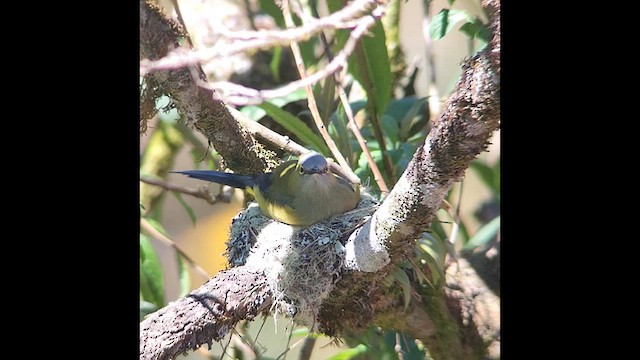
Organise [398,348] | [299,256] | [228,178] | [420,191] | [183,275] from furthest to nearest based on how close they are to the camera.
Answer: [183,275], [398,348], [228,178], [299,256], [420,191]

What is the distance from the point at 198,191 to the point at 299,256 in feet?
3.57

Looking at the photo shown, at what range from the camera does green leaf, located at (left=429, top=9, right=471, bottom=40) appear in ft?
8.15

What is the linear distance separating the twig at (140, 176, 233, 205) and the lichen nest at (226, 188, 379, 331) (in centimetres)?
69

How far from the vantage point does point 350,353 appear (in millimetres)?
3008

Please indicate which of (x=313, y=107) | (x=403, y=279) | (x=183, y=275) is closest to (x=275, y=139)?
Answer: (x=313, y=107)

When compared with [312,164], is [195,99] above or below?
above

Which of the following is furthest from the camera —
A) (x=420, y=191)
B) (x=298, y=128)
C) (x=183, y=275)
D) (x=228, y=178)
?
(x=183, y=275)

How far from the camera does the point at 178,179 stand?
4297mm

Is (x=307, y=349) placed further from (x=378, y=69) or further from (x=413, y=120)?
(x=378, y=69)

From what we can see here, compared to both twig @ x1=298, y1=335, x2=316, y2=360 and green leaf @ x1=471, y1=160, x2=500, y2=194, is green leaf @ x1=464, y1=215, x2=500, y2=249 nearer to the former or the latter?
green leaf @ x1=471, y1=160, x2=500, y2=194

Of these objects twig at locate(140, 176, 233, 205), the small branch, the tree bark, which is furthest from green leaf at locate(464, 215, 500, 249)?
twig at locate(140, 176, 233, 205)

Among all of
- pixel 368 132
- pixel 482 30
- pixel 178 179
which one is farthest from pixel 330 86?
pixel 178 179
